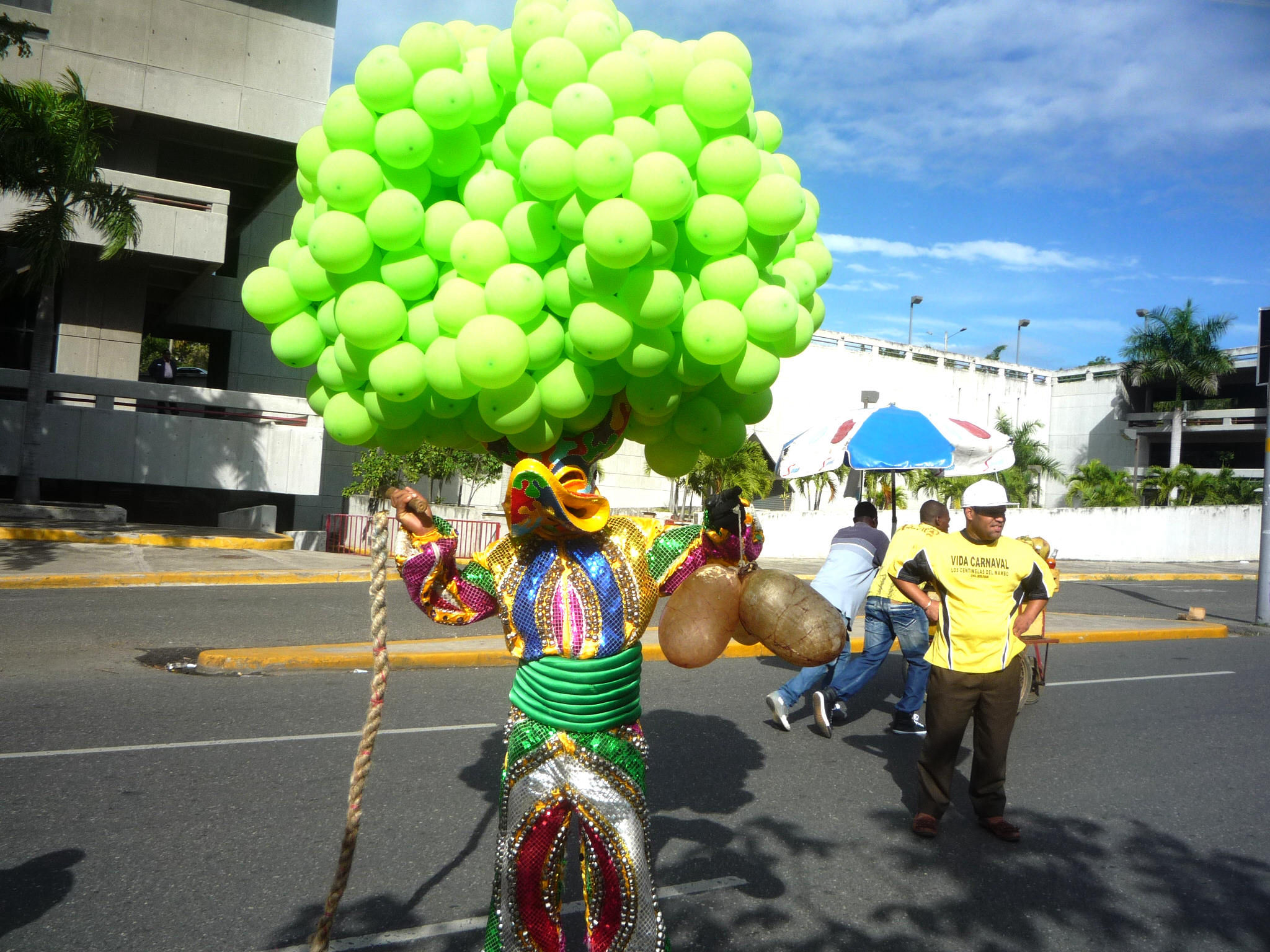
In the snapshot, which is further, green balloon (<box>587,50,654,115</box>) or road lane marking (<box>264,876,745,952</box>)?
road lane marking (<box>264,876,745,952</box>)

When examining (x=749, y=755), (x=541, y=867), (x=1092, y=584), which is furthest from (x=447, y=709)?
(x=1092, y=584)

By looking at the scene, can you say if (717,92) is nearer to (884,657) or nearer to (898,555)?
(898,555)

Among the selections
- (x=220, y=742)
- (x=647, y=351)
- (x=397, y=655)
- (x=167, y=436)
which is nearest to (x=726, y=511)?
(x=647, y=351)

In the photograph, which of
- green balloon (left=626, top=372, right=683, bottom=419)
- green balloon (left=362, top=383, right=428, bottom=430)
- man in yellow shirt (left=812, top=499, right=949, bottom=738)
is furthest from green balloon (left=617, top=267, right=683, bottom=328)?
man in yellow shirt (left=812, top=499, right=949, bottom=738)

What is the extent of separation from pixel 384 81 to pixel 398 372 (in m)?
0.90

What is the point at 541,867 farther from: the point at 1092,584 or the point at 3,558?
the point at 1092,584

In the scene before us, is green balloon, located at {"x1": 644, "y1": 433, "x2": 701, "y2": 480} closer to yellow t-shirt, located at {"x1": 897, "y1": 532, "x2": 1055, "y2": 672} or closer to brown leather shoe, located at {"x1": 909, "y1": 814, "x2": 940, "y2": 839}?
yellow t-shirt, located at {"x1": 897, "y1": 532, "x2": 1055, "y2": 672}

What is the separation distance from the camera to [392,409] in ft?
9.68

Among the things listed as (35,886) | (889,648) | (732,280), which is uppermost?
(732,280)

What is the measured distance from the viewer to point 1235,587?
2217 cm

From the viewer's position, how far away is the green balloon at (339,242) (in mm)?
2797

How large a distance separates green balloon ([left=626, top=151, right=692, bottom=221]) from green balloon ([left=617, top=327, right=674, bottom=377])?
0.34 m

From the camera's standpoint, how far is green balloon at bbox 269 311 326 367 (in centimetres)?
318

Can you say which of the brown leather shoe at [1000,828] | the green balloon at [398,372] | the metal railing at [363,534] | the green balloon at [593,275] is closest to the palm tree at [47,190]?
the metal railing at [363,534]
